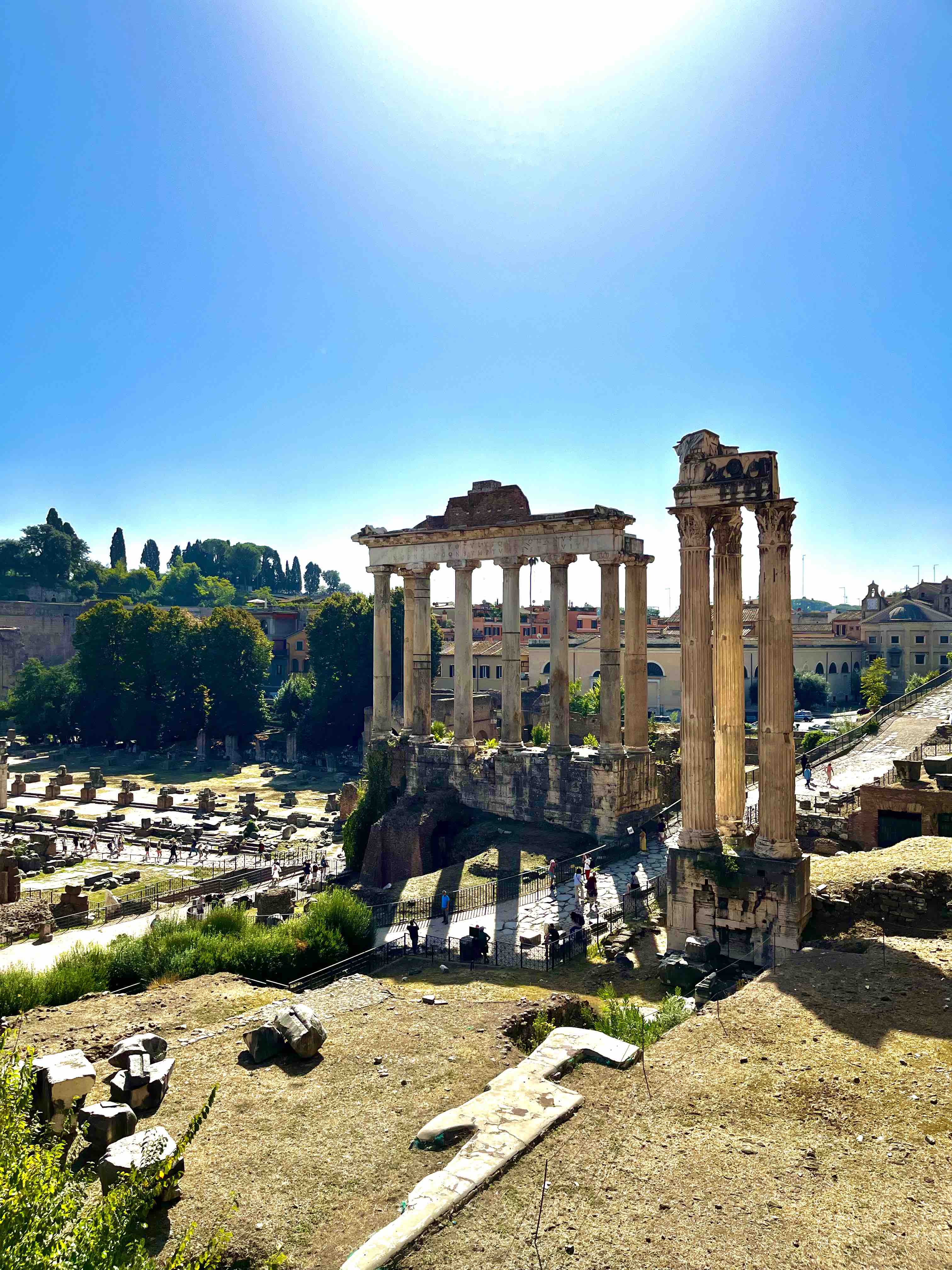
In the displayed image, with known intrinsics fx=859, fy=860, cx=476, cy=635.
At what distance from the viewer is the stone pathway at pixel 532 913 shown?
61.3 feet

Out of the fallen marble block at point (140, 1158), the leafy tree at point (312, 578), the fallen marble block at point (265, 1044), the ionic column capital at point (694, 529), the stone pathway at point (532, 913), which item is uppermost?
the leafy tree at point (312, 578)

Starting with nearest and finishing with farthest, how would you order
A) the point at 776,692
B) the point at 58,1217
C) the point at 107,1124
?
the point at 58,1217 → the point at 107,1124 → the point at 776,692

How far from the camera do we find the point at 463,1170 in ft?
25.2

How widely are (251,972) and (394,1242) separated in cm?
867

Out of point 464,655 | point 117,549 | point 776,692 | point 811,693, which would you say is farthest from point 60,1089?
point 117,549

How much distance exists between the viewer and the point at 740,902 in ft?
48.8

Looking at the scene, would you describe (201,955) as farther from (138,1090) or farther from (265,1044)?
(138,1090)

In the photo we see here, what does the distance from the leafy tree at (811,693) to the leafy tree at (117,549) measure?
94.1 meters

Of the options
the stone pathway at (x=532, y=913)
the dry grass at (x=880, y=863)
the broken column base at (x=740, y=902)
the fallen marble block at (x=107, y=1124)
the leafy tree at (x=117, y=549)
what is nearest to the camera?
the fallen marble block at (x=107, y=1124)

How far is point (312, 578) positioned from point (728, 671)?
137828 mm

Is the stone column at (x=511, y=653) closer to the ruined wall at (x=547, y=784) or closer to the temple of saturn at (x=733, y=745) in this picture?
the ruined wall at (x=547, y=784)

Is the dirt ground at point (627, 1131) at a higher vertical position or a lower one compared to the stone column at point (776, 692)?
lower

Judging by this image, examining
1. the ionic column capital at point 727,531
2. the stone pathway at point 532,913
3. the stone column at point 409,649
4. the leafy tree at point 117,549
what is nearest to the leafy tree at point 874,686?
the stone column at point 409,649

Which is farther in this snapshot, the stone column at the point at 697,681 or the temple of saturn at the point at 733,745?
the stone column at the point at 697,681
